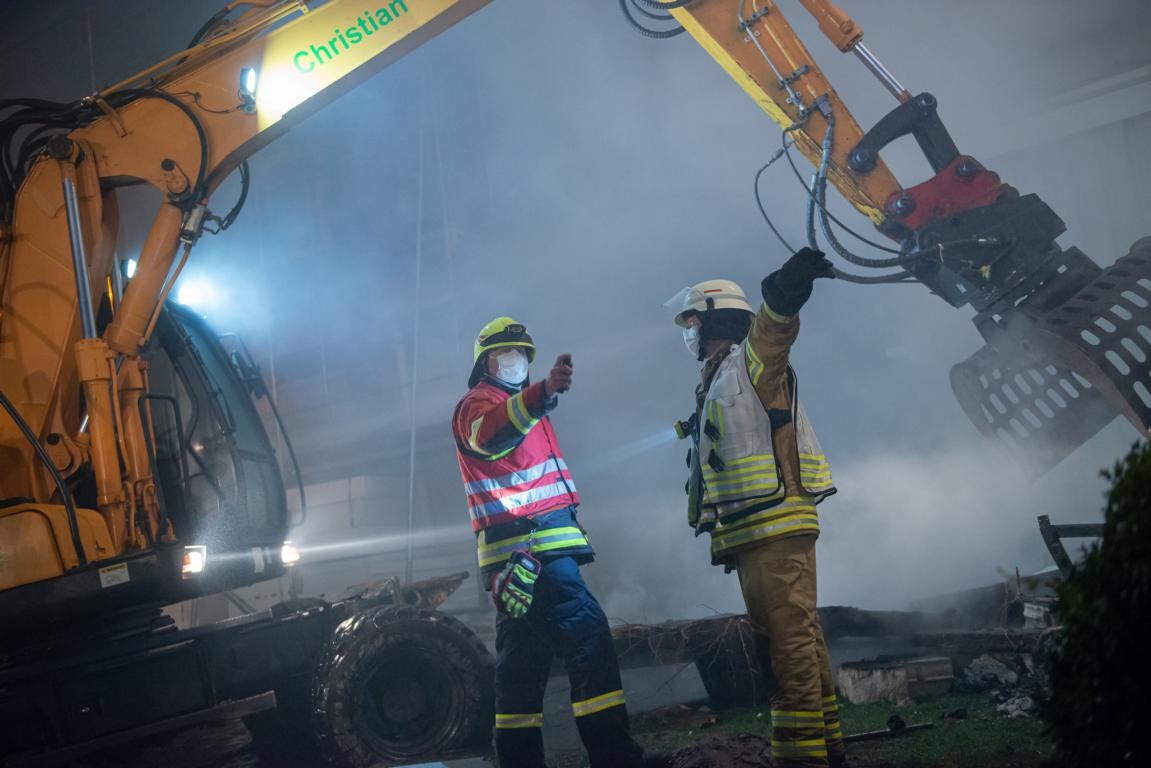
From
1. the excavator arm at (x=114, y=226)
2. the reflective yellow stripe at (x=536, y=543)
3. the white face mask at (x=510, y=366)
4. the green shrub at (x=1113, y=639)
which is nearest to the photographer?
the green shrub at (x=1113, y=639)

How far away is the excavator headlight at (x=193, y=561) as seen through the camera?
4.77 m

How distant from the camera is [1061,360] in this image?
4734 millimetres

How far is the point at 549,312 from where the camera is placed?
48.0ft

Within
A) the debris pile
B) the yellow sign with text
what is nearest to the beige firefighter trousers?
the debris pile

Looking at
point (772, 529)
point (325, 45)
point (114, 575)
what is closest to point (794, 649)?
point (772, 529)

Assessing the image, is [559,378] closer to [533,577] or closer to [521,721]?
[533,577]

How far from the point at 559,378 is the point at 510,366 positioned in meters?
0.75

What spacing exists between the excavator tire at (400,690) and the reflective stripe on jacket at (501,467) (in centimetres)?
132

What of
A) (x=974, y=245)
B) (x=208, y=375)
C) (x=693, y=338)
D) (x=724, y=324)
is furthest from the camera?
(x=208, y=375)

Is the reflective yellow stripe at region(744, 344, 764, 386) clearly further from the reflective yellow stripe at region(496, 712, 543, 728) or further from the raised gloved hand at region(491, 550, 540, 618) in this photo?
the reflective yellow stripe at region(496, 712, 543, 728)

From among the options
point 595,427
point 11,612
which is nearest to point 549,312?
point 595,427

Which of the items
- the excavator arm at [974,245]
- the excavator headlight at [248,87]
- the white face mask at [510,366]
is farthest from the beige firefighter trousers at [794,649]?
the excavator headlight at [248,87]

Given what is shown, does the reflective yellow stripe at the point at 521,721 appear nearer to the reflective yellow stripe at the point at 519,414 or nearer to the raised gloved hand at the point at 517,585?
the raised gloved hand at the point at 517,585

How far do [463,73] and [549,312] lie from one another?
5.09 meters
